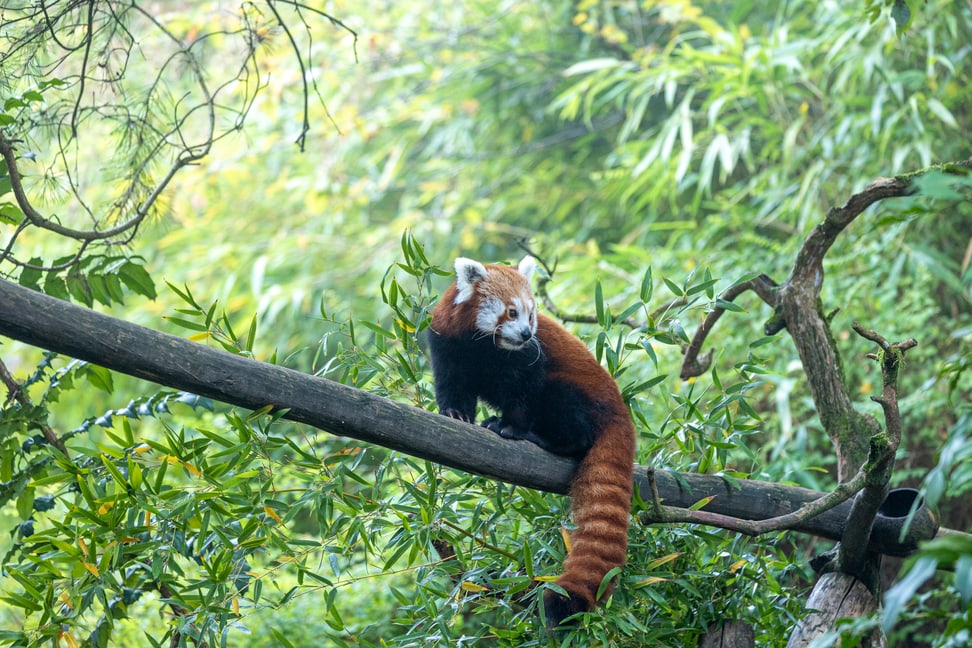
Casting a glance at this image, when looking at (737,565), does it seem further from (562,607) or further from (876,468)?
(562,607)

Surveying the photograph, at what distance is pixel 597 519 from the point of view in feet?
5.59

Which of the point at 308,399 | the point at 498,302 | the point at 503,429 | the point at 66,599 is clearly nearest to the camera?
the point at 308,399

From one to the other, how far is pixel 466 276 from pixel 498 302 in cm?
13

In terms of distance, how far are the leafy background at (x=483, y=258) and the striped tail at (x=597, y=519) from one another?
0.24ft

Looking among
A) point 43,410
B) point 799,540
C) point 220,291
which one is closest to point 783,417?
point 799,540

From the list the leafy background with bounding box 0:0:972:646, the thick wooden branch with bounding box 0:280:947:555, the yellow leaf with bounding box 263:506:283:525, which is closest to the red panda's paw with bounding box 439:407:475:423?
the leafy background with bounding box 0:0:972:646

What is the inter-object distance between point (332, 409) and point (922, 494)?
A: 36.0 inches

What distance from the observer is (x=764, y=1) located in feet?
16.9

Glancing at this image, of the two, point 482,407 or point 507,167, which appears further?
point 507,167

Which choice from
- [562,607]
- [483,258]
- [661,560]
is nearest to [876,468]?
[661,560]

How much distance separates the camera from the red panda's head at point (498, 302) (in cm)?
218

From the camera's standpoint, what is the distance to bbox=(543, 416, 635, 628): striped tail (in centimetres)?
158

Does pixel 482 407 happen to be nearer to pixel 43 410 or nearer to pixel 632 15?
pixel 43 410

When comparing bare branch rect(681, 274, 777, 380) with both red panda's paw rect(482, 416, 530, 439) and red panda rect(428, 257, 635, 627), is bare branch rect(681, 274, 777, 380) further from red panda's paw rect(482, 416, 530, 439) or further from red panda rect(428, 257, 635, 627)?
red panda's paw rect(482, 416, 530, 439)
